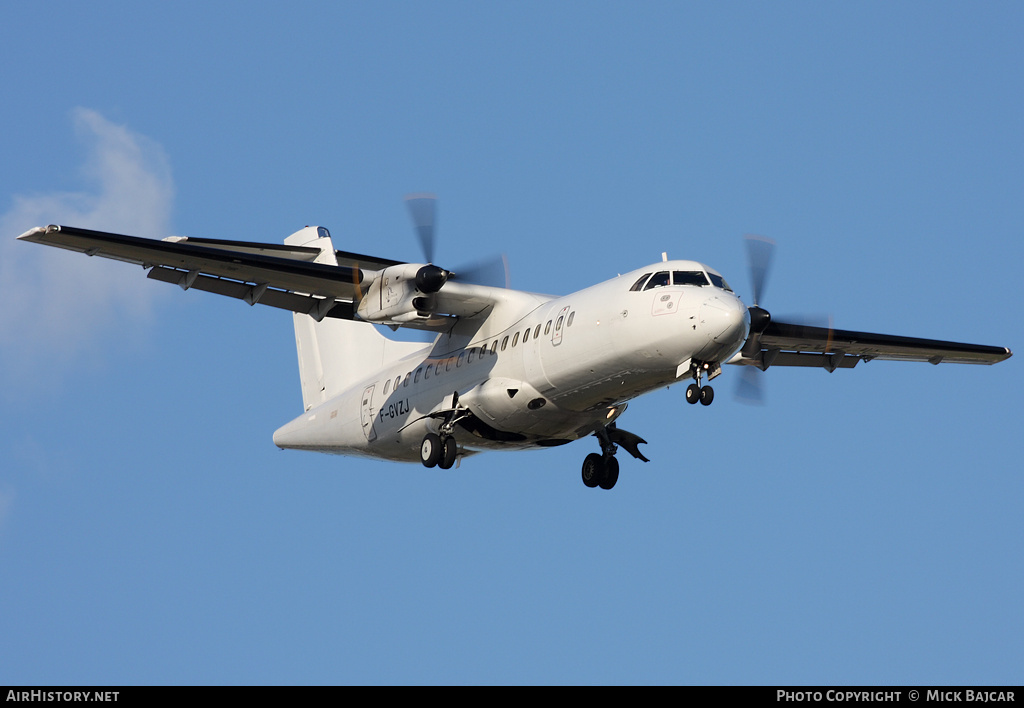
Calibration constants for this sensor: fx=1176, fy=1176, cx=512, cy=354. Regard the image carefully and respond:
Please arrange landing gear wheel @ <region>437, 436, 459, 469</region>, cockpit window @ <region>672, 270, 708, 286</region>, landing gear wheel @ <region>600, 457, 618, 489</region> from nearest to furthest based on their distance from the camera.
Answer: cockpit window @ <region>672, 270, 708, 286</region>
landing gear wheel @ <region>437, 436, 459, 469</region>
landing gear wheel @ <region>600, 457, 618, 489</region>

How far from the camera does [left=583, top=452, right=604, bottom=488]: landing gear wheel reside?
19812 mm

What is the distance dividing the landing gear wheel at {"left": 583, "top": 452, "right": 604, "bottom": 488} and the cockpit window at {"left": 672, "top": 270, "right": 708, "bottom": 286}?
449 cm

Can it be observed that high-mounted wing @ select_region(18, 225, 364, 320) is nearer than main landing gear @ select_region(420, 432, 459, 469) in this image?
Yes

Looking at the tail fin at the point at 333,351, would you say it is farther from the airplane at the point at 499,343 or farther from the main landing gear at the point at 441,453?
the main landing gear at the point at 441,453

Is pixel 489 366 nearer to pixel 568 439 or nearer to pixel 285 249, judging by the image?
pixel 568 439

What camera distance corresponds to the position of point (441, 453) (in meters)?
18.7

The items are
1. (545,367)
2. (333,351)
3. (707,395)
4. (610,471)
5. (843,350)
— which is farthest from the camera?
(333,351)

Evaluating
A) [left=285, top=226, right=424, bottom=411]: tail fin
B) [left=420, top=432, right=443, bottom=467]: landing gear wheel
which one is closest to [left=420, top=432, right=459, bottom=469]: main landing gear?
[left=420, top=432, right=443, bottom=467]: landing gear wheel

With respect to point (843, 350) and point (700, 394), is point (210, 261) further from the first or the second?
point (843, 350)

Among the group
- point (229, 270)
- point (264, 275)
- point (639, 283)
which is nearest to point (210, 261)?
point (229, 270)

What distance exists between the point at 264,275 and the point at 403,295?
2.15 m

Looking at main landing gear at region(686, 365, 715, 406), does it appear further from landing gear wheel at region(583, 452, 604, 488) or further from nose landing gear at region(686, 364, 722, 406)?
landing gear wheel at region(583, 452, 604, 488)

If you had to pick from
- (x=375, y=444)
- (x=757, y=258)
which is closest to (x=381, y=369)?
(x=375, y=444)

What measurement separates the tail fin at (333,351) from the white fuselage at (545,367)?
745 millimetres
